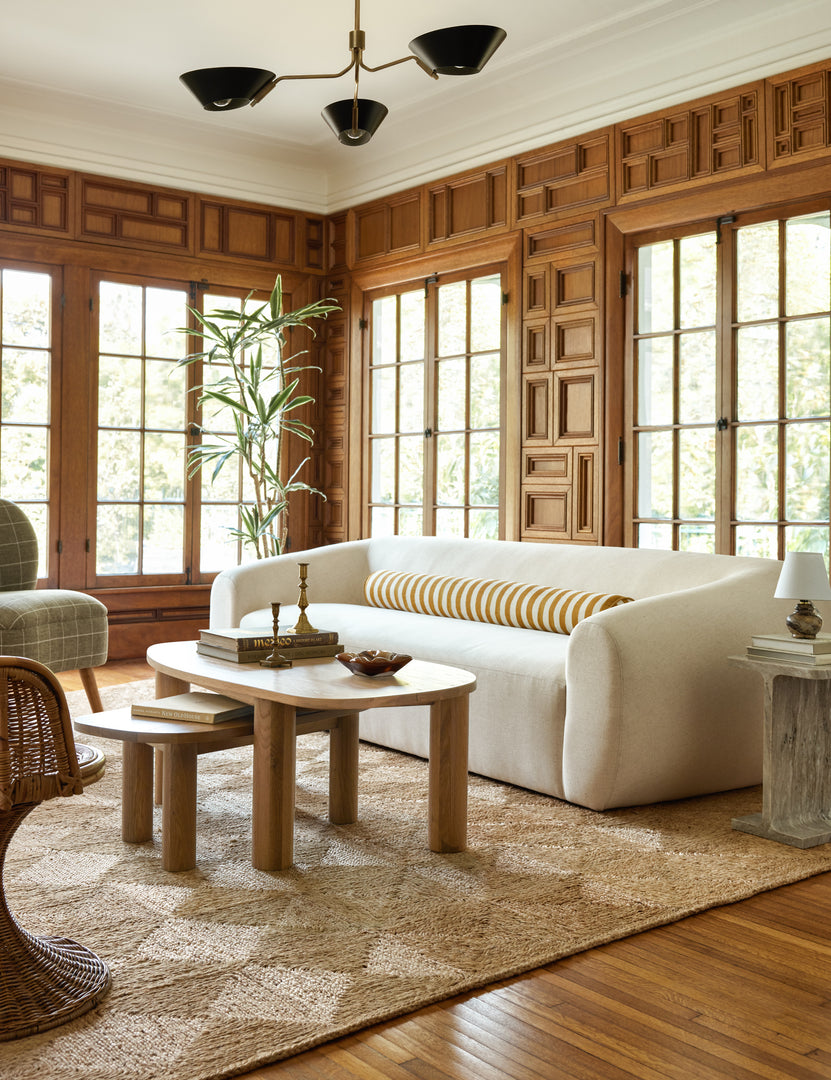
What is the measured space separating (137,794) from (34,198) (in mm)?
4152

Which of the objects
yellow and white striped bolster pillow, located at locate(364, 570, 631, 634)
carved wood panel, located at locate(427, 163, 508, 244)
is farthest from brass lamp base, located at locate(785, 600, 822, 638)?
carved wood panel, located at locate(427, 163, 508, 244)

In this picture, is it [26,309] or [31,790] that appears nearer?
[31,790]

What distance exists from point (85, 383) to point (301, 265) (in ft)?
5.23

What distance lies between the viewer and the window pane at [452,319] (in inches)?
234

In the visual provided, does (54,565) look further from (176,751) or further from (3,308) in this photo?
(176,751)

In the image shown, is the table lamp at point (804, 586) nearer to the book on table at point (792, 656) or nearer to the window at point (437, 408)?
the book on table at point (792, 656)

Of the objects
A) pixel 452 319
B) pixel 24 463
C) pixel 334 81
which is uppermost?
pixel 334 81

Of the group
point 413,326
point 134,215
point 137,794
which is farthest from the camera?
point 413,326

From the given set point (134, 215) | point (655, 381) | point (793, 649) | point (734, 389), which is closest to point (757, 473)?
point (734, 389)

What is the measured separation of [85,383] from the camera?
602cm

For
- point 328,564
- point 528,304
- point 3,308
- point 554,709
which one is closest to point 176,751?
point 554,709

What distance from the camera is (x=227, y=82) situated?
137 inches

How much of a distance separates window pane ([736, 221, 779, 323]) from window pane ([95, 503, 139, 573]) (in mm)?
3510

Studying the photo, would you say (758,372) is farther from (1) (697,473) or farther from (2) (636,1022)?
(2) (636,1022)
